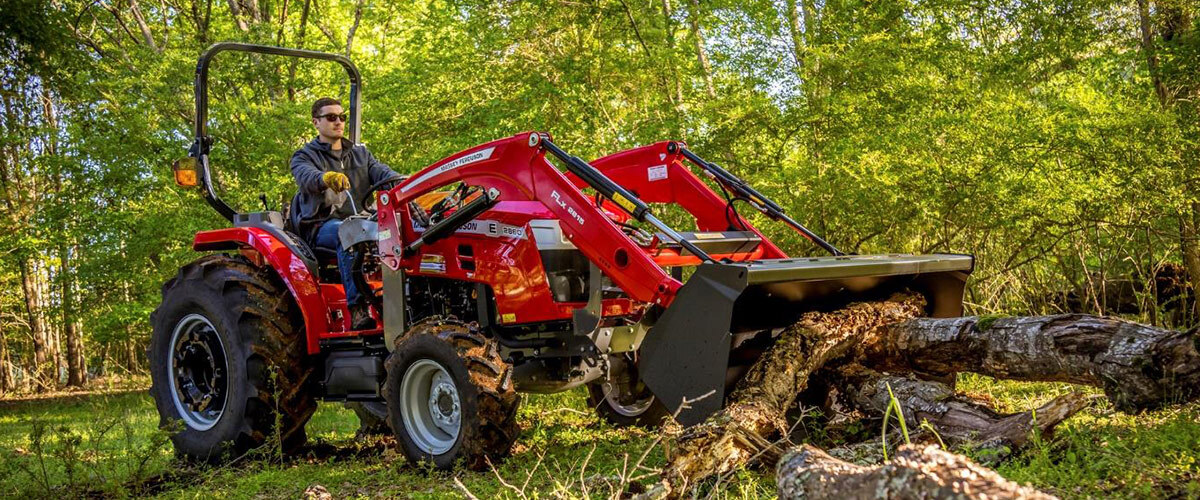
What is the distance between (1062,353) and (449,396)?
290 cm

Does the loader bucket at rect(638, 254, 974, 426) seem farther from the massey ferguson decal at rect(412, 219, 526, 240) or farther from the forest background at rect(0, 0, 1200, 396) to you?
the forest background at rect(0, 0, 1200, 396)

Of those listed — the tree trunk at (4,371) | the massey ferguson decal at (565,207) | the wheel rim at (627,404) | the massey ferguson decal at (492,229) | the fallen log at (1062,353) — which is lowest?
the tree trunk at (4,371)

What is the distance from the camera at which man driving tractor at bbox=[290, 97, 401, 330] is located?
5848 millimetres

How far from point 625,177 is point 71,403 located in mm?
12672

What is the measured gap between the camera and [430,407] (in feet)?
16.9

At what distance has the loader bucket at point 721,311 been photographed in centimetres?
402

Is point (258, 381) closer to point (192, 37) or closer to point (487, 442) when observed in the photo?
point (487, 442)

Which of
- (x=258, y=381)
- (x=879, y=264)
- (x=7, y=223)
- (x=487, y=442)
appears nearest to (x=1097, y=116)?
(x=879, y=264)

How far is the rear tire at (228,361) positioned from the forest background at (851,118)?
2.34m

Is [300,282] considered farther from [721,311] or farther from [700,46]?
[700,46]

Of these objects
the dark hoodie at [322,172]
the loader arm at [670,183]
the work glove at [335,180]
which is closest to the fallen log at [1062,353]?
the loader arm at [670,183]

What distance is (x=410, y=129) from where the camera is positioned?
11.8 metres

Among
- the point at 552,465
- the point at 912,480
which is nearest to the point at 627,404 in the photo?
the point at 552,465

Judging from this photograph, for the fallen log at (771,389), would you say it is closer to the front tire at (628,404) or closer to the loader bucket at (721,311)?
the loader bucket at (721,311)
